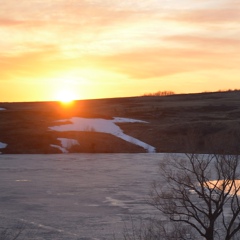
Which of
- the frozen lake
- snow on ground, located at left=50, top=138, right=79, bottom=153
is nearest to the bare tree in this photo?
the frozen lake

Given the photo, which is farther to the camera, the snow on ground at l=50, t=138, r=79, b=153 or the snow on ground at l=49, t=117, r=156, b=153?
the snow on ground at l=49, t=117, r=156, b=153

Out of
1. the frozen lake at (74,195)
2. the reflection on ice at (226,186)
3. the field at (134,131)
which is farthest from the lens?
the field at (134,131)

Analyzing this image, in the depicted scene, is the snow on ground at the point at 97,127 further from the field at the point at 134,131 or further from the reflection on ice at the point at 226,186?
the reflection on ice at the point at 226,186

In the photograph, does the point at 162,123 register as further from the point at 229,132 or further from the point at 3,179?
the point at 3,179

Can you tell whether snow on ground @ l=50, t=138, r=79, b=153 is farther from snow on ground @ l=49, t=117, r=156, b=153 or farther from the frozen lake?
the frozen lake

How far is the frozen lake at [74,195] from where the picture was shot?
76.5 feet

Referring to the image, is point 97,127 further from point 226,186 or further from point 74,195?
point 226,186

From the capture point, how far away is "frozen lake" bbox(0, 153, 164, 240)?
23312 mm

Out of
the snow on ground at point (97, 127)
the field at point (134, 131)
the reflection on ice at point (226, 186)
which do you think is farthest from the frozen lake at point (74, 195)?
the snow on ground at point (97, 127)

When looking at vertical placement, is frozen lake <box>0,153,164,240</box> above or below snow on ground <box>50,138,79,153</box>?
below

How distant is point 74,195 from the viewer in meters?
30.9

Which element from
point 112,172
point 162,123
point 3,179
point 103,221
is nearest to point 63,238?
point 103,221

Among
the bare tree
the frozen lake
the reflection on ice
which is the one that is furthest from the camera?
the frozen lake

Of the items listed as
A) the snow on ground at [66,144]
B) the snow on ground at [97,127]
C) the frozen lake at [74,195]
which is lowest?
the frozen lake at [74,195]
